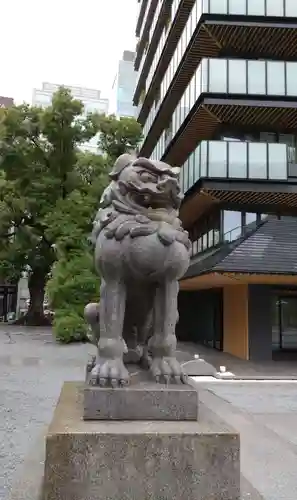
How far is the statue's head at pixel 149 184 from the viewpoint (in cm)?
341

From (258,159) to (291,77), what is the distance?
11.7 ft

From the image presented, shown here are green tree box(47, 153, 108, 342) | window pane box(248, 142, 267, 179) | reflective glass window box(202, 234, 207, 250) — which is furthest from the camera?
reflective glass window box(202, 234, 207, 250)

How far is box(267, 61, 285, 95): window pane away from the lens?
59.8 ft

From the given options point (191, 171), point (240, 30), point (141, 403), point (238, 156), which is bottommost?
point (141, 403)

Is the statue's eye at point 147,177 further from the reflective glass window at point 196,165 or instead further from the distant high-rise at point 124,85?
the distant high-rise at point 124,85

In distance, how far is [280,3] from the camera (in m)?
18.5

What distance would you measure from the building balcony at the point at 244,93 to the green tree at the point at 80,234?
7.15 metres

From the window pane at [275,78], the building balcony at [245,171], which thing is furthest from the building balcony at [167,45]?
the building balcony at [245,171]

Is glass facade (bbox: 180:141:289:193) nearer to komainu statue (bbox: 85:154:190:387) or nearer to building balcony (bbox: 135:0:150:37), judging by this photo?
komainu statue (bbox: 85:154:190:387)

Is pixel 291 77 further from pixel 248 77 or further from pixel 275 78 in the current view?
pixel 248 77

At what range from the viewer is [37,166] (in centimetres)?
2714

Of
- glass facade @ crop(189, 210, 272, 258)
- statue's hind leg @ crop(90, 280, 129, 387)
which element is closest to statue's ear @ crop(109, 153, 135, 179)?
statue's hind leg @ crop(90, 280, 129, 387)

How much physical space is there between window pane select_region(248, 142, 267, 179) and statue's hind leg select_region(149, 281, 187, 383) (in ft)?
48.7

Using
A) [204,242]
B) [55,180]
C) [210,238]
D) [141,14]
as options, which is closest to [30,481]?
[210,238]
